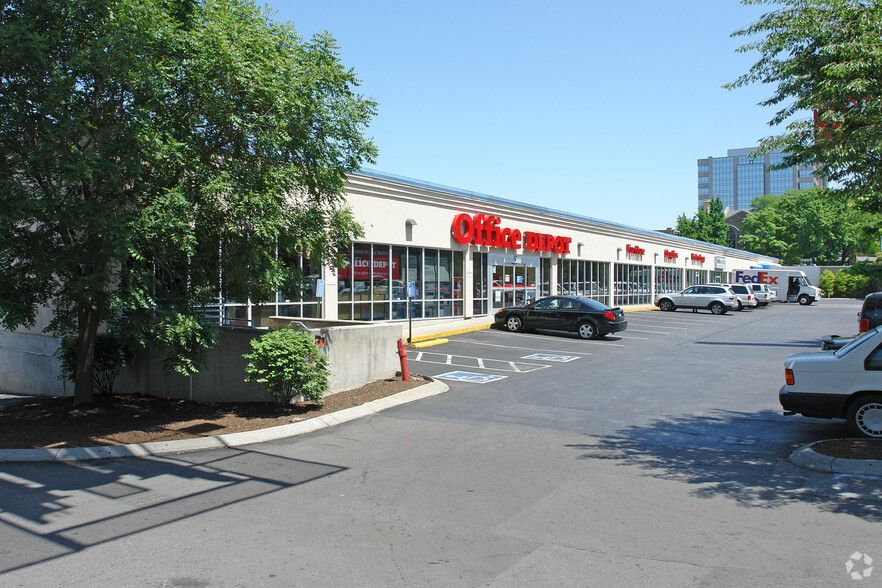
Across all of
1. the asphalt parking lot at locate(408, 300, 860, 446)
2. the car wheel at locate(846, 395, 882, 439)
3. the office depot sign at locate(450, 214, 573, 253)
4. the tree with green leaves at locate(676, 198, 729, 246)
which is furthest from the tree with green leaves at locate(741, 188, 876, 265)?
the car wheel at locate(846, 395, 882, 439)

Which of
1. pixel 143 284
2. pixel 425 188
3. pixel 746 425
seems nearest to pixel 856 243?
pixel 425 188

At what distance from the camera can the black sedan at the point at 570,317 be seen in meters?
22.5

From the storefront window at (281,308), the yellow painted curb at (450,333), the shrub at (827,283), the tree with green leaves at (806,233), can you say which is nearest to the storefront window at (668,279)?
the shrub at (827,283)

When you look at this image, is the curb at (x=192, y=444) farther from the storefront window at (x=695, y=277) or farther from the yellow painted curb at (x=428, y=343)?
the storefront window at (x=695, y=277)

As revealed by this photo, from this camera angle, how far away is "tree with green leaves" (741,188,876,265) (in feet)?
264

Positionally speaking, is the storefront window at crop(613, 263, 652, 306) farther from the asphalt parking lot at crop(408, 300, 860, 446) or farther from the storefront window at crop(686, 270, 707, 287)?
the asphalt parking lot at crop(408, 300, 860, 446)

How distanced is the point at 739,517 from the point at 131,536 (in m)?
5.31

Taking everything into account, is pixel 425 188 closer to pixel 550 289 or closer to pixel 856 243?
pixel 550 289

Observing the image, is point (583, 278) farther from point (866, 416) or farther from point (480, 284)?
point (866, 416)

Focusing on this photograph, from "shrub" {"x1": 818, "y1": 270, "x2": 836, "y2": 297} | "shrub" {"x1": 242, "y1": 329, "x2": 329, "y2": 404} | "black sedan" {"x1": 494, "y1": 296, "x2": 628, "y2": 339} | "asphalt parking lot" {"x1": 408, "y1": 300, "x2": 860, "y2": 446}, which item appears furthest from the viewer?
"shrub" {"x1": 818, "y1": 270, "x2": 836, "y2": 297}

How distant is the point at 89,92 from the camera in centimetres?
930

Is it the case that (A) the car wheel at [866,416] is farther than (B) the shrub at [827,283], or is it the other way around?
(B) the shrub at [827,283]

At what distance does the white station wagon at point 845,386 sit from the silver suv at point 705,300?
30.7 m

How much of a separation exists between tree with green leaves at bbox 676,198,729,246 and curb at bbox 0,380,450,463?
84.3 metres
